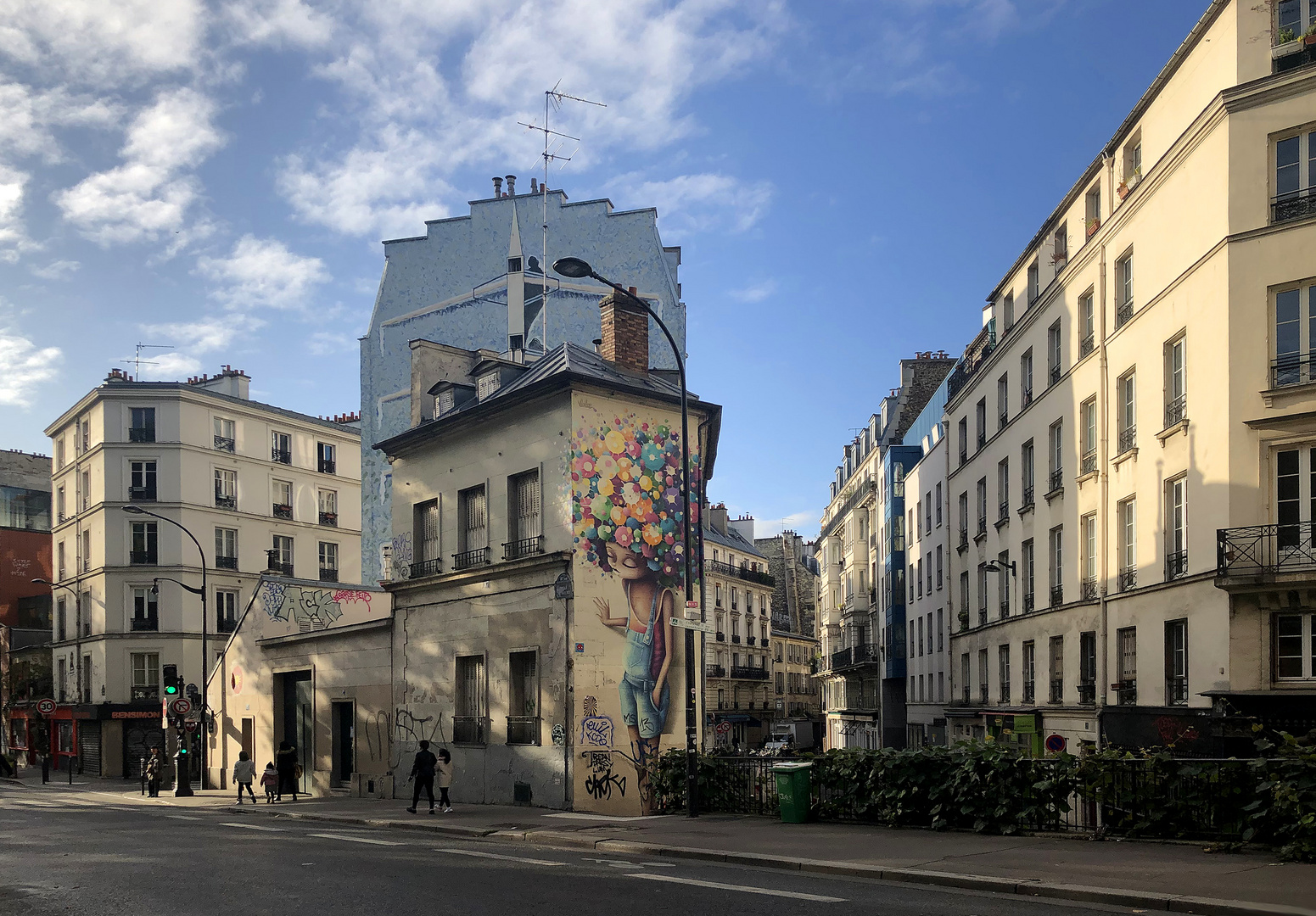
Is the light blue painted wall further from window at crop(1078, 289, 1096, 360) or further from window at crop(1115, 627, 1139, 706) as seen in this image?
window at crop(1115, 627, 1139, 706)

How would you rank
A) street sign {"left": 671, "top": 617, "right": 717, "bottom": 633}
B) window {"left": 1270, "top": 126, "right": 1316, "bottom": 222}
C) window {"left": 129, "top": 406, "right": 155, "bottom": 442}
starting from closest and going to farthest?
1. street sign {"left": 671, "top": 617, "right": 717, "bottom": 633}
2. window {"left": 1270, "top": 126, "right": 1316, "bottom": 222}
3. window {"left": 129, "top": 406, "right": 155, "bottom": 442}

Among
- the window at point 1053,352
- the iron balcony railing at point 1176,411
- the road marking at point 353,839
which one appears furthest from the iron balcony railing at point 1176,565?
the road marking at point 353,839

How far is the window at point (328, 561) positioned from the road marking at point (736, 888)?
48756 millimetres

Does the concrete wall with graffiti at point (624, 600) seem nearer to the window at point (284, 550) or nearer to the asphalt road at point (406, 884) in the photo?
the asphalt road at point (406, 884)

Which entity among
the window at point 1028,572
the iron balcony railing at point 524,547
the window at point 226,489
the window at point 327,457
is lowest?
the window at point 1028,572

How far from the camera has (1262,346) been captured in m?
19.1

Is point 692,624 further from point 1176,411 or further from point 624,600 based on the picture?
point 1176,411

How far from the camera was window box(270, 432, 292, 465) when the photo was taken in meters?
56.2

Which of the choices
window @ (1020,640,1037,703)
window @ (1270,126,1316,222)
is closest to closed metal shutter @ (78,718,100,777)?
window @ (1020,640,1037,703)

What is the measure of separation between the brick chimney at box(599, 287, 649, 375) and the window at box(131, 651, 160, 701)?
114 feet

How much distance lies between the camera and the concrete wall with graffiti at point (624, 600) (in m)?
22.2

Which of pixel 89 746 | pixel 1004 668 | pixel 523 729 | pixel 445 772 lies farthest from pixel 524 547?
pixel 89 746

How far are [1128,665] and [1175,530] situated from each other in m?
3.91

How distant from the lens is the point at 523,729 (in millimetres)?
23203
